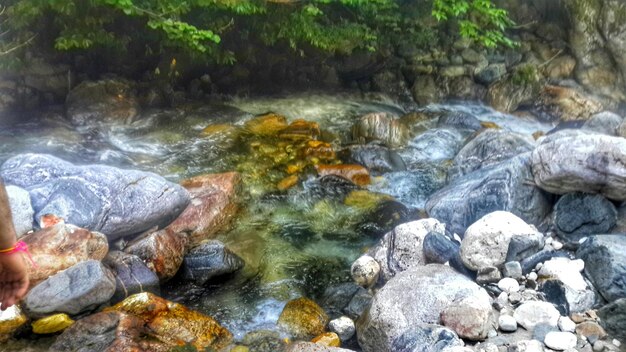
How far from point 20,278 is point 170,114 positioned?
25.7ft

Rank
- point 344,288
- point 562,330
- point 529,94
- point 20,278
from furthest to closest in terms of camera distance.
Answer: point 529,94 → point 344,288 → point 562,330 → point 20,278

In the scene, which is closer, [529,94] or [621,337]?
[621,337]

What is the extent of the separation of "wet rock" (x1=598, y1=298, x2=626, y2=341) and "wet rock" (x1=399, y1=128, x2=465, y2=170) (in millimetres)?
5020

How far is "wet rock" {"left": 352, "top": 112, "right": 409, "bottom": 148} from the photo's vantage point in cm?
969

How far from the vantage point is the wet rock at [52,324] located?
473cm

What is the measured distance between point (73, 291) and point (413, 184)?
524 cm

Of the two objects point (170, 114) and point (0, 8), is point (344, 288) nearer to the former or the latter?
point (170, 114)

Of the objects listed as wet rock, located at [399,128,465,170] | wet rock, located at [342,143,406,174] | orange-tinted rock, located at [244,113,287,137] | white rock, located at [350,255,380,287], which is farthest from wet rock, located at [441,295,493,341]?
orange-tinted rock, located at [244,113,287,137]

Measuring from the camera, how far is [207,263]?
599 centimetres

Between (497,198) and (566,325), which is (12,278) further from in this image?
(497,198)

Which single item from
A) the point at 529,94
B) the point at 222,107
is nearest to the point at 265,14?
the point at 222,107

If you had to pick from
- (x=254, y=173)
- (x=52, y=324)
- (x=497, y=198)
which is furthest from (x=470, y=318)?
(x=254, y=173)

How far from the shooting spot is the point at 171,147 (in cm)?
903

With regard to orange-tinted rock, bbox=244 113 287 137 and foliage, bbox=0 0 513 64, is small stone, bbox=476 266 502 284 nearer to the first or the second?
orange-tinted rock, bbox=244 113 287 137
